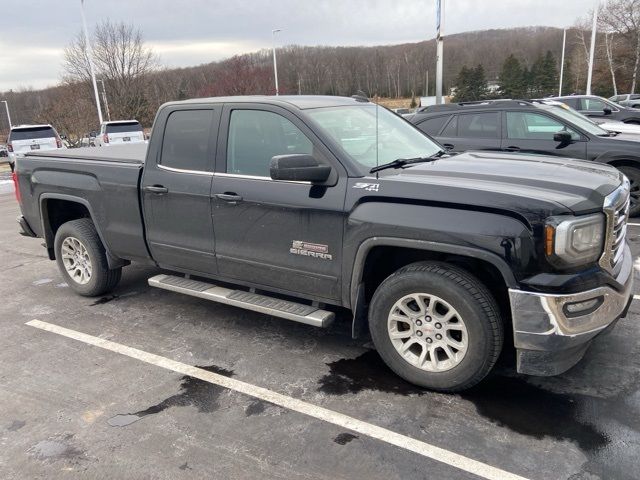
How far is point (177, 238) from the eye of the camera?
4.42 metres

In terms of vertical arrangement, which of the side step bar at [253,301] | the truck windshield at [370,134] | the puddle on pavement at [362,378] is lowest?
the puddle on pavement at [362,378]

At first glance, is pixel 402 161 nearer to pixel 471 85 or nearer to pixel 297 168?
pixel 297 168

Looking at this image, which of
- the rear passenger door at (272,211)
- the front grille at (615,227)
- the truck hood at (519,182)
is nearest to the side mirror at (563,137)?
the truck hood at (519,182)

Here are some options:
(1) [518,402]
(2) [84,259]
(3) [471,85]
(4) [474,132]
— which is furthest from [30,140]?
(3) [471,85]

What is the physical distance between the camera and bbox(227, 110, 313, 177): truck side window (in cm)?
385

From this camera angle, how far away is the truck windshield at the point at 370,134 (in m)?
3.75

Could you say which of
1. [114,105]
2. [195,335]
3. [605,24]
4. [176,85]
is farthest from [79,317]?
[176,85]

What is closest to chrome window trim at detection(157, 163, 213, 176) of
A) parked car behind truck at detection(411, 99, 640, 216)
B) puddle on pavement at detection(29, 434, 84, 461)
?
puddle on pavement at detection(29, 434, 84, 461)

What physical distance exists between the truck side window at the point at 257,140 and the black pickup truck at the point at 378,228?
0.01 metres

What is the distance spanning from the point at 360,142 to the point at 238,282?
146 cm

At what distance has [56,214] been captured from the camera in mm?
5609

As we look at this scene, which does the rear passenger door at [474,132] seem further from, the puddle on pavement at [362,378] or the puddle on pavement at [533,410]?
the puddle on pavement at [533,410]

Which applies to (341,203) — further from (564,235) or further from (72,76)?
(72,76)

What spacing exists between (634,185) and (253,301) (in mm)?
6224
